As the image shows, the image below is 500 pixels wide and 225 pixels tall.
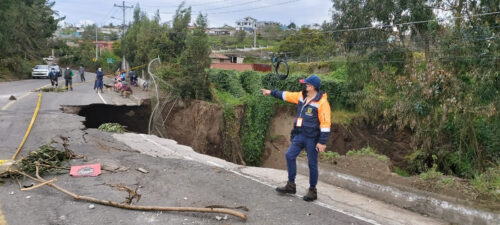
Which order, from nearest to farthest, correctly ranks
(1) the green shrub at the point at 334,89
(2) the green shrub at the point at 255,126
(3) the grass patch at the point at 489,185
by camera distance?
(3) the grass patch at the point at 489,185
(2) the green shrub at the point at 255,126
(1) the green shrub at the point at 334,89

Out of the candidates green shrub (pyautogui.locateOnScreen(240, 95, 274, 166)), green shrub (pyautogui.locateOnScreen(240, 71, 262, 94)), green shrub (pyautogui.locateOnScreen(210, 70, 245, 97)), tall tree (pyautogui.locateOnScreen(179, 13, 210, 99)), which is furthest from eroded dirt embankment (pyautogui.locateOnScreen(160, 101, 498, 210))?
green shrub (pyautogui.locateOnScreen(210, 70, 245, 97))

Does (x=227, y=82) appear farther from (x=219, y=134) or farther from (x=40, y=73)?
(x=40, y=73)

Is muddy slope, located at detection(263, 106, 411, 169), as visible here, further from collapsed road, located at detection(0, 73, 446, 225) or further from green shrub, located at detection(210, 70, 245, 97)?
collapsed road, located at detection(0, 73, 446, 225)

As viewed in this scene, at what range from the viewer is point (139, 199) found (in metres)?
5.62

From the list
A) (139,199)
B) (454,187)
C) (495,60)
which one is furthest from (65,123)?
(495,60)

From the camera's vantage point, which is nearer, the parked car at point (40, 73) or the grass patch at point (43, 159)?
the grass patch at point (43, 159)

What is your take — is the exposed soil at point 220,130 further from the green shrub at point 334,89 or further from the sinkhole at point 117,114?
the green shrub at point 334,89

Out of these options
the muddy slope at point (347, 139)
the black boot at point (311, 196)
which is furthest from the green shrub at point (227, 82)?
the black boot at point (311, 196)

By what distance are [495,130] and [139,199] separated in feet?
33.6

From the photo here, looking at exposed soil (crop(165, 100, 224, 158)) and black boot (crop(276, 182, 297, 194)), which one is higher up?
black boot (crop(276, 182, 297, 194))

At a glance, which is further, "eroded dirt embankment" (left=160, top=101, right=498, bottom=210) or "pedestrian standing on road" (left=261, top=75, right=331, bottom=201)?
"eroded dirt embankment" (left=160, top=101, right=498, bottom=210)

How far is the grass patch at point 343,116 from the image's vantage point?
20906mm

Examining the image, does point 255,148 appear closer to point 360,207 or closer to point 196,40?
point 196,40

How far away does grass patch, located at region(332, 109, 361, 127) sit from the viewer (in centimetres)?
2091
